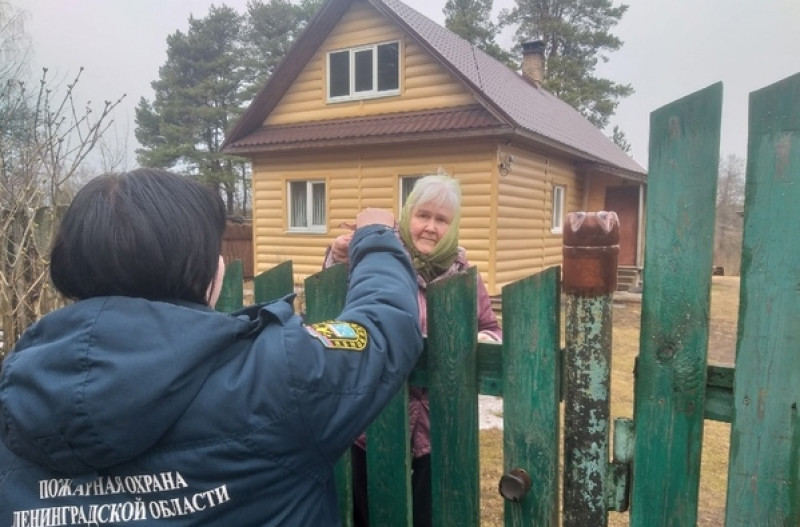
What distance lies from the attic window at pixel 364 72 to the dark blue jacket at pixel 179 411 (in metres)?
9.91

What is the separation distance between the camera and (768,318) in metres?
1.08

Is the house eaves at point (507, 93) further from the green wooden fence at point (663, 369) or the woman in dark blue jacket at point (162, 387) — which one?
the woman in dark blue jacket at point (162, 387)

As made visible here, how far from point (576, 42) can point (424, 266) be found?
2621 centimetres

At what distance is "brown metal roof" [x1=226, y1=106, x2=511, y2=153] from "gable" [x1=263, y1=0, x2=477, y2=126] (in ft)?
0.56

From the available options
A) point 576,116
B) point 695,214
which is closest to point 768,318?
point 695,214

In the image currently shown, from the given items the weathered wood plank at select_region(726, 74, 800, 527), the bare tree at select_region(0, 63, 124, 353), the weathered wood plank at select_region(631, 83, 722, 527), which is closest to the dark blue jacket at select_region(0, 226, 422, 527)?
the weathered wood plank at select_region(631, 83, 722, 527)

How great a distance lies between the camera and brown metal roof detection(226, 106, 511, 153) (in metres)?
9.12

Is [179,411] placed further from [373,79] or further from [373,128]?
[373,79]

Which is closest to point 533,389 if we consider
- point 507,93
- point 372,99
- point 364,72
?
point 372,99

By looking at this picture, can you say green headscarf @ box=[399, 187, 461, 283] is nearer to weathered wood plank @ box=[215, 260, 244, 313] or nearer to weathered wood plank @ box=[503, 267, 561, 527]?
weathered wood plank @ box=[503, 267, 561, 527]

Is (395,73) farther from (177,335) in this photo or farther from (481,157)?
(177,335)

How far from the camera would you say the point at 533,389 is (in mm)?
1320

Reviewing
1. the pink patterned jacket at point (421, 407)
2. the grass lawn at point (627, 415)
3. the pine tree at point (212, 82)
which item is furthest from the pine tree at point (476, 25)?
the pink patterned jacket at point (421, 407)

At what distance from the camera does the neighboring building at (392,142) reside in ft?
31.1
